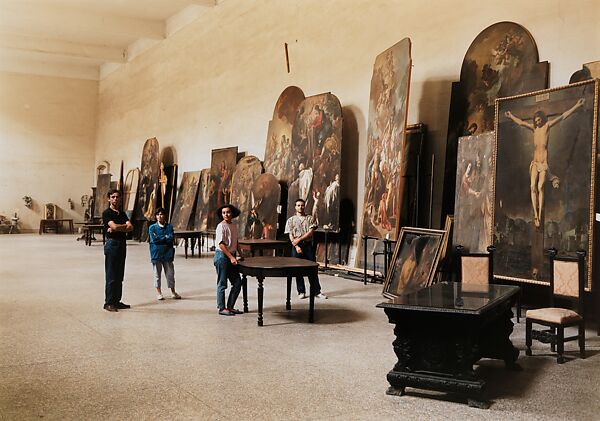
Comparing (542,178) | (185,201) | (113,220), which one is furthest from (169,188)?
(542,178)

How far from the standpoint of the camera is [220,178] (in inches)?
749

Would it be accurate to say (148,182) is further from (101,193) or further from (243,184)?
(243,184)

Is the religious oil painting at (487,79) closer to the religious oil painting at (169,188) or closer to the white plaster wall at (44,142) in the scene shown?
the religious oil painting at (169,188)

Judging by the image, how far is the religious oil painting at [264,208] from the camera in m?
15.2

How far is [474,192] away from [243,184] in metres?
8.71

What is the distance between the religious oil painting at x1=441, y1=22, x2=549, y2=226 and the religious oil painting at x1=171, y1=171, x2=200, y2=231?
1173 cm

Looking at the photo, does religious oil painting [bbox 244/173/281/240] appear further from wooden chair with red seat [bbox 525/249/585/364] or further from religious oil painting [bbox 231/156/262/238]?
wooden chair with red seat [bbox 525/249/585/364]

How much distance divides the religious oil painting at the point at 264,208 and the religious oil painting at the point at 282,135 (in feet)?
1.14

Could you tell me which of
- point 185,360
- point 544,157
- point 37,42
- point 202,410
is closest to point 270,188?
point 544,157

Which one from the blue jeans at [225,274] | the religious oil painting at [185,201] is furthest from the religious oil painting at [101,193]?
the blue jeans at [225,274]

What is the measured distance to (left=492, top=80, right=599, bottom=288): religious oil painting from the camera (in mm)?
7691

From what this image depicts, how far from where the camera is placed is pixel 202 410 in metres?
4.59

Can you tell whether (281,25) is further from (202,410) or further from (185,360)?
(202,410)

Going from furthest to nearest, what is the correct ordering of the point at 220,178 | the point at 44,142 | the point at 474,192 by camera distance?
the point at 44,142 → the point at 220,178 → the point at 474,192
